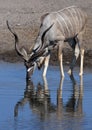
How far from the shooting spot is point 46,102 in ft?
51.6

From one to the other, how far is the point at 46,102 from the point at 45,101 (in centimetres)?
10

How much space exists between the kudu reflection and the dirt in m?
3.66

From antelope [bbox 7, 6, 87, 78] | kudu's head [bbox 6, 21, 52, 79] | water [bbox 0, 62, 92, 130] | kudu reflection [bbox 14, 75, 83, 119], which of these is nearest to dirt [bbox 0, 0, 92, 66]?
antelope [bbox 7, 6, 87, 78]

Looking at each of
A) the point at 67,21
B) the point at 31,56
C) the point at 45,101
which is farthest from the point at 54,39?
the point at 45,101

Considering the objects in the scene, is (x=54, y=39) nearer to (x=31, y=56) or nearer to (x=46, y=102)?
(x=31, y=56)

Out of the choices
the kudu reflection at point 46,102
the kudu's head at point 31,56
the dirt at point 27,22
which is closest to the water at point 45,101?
the kudu reflection at point 46,102

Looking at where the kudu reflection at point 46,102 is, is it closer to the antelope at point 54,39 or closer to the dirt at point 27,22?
the antelope at point 54,39

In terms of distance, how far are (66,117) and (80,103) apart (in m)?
1.36

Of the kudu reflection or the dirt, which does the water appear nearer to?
the kudu reflection

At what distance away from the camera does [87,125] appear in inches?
537

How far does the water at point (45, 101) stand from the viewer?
45.1ft

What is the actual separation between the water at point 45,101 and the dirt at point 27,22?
85.8 inches

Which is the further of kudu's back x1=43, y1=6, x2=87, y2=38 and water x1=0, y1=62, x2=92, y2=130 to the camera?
kudu's back x1=43, y1=6, x2=87, y2=38

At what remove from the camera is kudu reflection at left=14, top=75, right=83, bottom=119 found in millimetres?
14852
